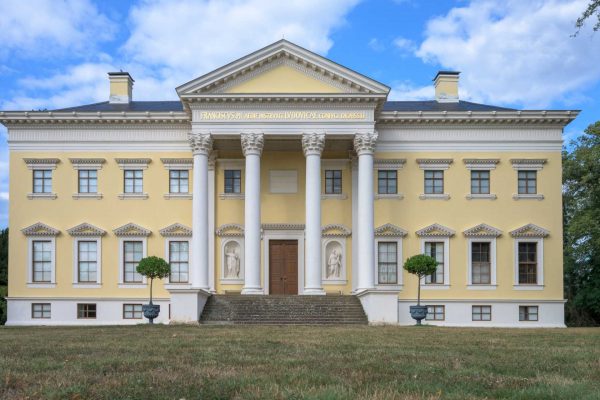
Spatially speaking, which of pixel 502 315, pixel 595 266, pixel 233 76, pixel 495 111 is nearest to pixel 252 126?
pixel 233 76

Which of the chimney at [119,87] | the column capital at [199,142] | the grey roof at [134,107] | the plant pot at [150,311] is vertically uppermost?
the chimney at [119,87]

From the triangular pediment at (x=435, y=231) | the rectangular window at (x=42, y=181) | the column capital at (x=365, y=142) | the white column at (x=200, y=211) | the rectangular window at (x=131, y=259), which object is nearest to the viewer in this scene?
the white column at (x=200, y=211)

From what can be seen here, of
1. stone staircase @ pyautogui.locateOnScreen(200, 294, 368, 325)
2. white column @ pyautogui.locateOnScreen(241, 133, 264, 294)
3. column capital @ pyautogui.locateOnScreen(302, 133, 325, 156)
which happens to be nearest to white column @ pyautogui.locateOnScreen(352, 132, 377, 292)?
stone staircase @ pyautogui.locateOnScreen(200, 294, 368, 325)

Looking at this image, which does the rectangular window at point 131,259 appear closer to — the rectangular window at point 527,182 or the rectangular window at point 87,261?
the rectangular window at point 87,261

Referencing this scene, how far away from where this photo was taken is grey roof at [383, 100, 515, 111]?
37.8m

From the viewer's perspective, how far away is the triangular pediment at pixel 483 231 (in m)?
35.5

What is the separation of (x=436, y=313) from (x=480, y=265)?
10.9ft

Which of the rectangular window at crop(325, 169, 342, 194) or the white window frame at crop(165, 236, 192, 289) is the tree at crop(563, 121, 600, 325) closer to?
the rectangular window at crop(325, 169, 342, 194)

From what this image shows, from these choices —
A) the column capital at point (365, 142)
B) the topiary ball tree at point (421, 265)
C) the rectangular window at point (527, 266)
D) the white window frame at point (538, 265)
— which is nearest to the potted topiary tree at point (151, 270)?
the topiary ball tree at point (421, 265)

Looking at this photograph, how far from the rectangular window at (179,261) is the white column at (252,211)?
14.4 feet

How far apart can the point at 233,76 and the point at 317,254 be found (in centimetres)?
922

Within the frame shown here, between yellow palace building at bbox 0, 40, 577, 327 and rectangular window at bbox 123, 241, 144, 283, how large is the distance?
0.05 m

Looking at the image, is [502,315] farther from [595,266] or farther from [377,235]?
[595,266]

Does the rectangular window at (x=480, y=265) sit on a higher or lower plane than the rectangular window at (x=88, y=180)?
lower
